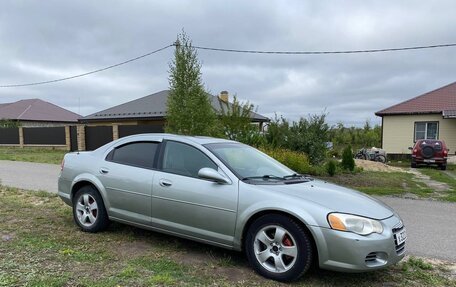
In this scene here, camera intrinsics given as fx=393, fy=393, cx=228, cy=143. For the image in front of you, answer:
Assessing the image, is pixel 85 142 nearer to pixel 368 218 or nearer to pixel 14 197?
pixel 14 197

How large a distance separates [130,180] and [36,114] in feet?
142

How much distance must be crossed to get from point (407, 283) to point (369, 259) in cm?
68

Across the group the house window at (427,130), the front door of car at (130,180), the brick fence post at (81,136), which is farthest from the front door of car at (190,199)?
the house window at (427,130)

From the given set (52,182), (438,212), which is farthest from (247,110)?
(438,212)

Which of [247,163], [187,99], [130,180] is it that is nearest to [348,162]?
[187,99]

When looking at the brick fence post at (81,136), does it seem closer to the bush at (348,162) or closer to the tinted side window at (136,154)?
the bush at (348,162)

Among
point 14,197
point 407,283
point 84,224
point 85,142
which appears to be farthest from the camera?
point 85,142

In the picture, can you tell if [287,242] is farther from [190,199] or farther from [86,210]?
[86,210]

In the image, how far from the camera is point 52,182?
10789 mm

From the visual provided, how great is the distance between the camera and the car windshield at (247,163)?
4695 mm

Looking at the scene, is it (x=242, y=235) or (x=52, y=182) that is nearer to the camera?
(x=242, y=235)

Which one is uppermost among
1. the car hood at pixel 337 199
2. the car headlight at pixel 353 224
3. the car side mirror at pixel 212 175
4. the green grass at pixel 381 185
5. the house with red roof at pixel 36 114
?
the house with red roof at pixel 36 114

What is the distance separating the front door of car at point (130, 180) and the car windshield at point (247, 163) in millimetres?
897

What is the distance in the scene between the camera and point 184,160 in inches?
196
